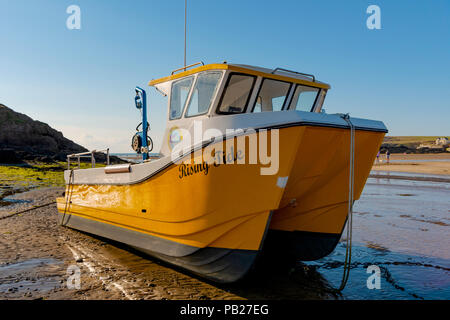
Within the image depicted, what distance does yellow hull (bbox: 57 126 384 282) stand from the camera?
362cm

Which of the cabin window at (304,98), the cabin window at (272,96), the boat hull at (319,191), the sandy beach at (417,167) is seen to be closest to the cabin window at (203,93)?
the cabin window at (272,96)

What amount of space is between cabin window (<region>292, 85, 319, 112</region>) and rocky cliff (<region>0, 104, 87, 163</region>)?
1547 inches

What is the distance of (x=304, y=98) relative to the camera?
5211 millimetres

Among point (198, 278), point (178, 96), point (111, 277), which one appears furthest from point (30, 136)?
point (198, 278)

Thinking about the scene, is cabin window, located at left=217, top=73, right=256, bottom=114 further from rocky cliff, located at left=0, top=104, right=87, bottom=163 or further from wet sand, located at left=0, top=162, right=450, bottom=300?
rocky cliff, located at left=0, top=104, right=87, bottom=163

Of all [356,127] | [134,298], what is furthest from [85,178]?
[356,127]

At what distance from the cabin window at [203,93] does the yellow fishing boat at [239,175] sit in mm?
15

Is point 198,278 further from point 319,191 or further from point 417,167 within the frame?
point 417,167

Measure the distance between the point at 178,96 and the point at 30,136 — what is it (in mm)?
45303

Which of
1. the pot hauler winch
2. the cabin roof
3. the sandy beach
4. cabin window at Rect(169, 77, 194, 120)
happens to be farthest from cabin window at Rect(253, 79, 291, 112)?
the sandy beach

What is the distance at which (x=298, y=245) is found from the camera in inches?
193

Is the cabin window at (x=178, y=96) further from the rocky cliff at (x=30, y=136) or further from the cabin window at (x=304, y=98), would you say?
the rocky cliff at (x=30, y=136)
